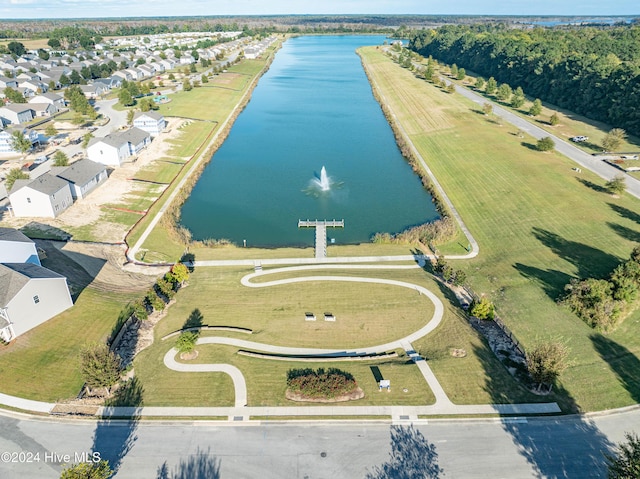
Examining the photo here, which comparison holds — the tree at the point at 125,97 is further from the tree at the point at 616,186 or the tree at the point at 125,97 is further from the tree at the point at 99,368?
the tree at the point at 616,186

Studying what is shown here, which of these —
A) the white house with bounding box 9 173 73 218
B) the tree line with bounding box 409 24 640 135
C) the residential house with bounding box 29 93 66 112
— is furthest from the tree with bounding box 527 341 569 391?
the residential house with bounding box 29 93 66 112

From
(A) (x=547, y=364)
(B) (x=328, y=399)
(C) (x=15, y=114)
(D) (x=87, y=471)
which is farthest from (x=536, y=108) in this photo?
(C) (x=15, y=114)

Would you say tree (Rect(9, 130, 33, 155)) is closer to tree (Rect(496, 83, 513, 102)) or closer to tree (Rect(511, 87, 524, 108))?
tree (Rect(511, 87, 524, 108))

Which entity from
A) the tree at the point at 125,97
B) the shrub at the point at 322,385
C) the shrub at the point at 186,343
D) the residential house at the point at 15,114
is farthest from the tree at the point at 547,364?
the tree at the point at 125,97

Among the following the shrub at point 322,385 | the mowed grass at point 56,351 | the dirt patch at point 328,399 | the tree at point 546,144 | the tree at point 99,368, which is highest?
the tree at point 546,144

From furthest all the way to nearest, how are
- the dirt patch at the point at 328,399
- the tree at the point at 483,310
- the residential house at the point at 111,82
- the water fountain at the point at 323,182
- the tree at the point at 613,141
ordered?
1. the residential house at the point at 111,82
2. the tree at the point at 613,141
3. the water fountain at the point at 323,182
4. the tree at the point at 483,310
5. the dirt patch at the point at 328,399

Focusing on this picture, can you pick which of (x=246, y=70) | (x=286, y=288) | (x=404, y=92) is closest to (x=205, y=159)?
(x=286, y=288)
